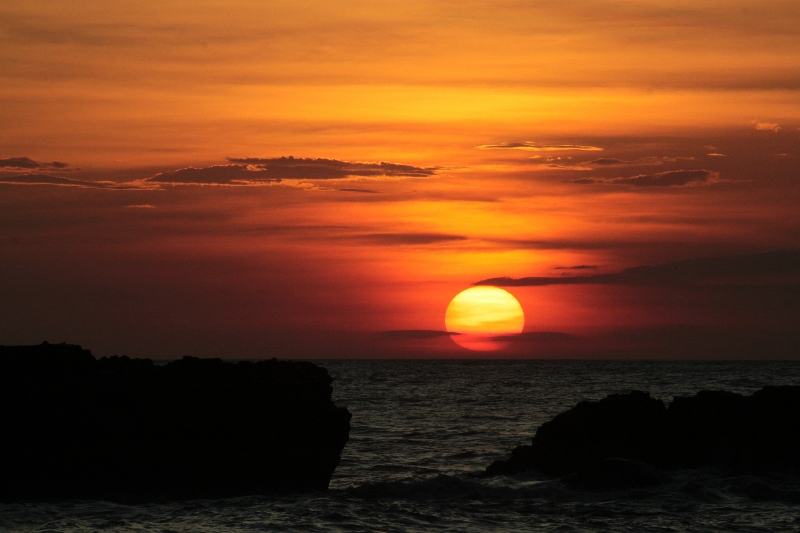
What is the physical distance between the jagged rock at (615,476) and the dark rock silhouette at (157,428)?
7.55m

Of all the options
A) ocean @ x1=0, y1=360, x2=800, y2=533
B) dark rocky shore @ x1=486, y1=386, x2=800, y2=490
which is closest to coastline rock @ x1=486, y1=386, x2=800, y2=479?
dark rocky shore @ x1=486, y1=386, x2=800, y2=490

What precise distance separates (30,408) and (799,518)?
845 inches

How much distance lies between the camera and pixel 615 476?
2947 cm

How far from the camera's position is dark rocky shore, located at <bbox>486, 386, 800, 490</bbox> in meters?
31.8

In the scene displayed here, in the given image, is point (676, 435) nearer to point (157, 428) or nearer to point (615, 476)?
point (615, 476)

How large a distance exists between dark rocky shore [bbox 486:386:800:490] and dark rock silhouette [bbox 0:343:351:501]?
793 cm

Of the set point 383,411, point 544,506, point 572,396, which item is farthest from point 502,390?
point 544,506

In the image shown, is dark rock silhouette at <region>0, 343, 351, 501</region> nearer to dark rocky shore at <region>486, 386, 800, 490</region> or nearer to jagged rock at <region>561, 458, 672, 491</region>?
jagged rock at <region>561, 458, 672, 491</region>

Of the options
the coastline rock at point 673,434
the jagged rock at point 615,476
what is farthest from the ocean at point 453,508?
the coastline rock at point 673,434

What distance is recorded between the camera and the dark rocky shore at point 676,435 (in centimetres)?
3178

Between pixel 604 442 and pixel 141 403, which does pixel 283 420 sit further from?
pixel 604 442

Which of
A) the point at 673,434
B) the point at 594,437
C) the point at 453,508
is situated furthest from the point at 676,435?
the point at 453,508

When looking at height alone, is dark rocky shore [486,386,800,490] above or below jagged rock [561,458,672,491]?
above

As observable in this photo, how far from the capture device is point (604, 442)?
32.8 meters
